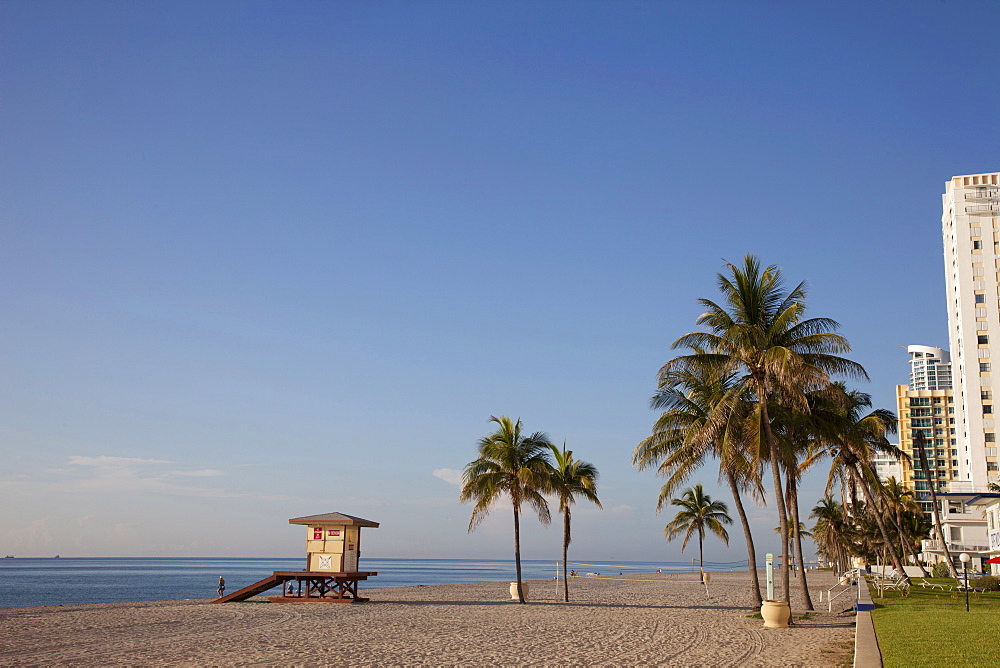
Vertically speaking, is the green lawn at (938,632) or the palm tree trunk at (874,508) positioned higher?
the palm tree trunk at (874,508)

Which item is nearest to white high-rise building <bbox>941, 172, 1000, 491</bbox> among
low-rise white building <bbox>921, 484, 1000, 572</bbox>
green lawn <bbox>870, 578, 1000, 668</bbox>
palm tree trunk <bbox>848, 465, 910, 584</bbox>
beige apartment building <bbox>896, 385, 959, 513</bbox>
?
low-rise white building <bbox>921, 484, 1000, 572</bbox>

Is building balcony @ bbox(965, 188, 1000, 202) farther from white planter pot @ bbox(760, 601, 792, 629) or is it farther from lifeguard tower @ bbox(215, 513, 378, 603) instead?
white planter pot @ bbox(760, 601, 792, 629)

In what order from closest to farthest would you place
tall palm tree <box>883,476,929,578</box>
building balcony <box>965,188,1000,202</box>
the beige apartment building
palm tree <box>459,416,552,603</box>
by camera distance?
1. palm tree <box>459,416,552,603</box>
2. tall palm tree <box>883,476,929,578</box>
3. building balcony <box>965,188,1000,202</box>
4. the beige apartment building

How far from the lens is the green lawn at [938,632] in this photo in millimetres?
12250

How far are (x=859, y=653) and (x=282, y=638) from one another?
12614 millimetres

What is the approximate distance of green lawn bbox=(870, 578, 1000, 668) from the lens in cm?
1225

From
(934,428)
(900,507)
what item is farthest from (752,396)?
(934,428)

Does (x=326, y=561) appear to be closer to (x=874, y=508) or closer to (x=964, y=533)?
(x=874, y=508)

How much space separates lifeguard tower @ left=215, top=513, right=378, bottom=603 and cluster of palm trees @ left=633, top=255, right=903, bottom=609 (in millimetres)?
12718

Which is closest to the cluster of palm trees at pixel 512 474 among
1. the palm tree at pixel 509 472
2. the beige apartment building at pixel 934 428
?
the palm tree at pixel 509 472

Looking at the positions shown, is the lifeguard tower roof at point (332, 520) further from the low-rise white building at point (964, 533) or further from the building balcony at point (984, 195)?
the building balcony at point (984, 195)

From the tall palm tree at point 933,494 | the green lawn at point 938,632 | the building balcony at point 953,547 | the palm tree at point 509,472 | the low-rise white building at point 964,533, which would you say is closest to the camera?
the green lawn at point 938,632

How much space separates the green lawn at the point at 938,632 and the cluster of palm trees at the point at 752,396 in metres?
3.29

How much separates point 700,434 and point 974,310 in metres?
81.0
